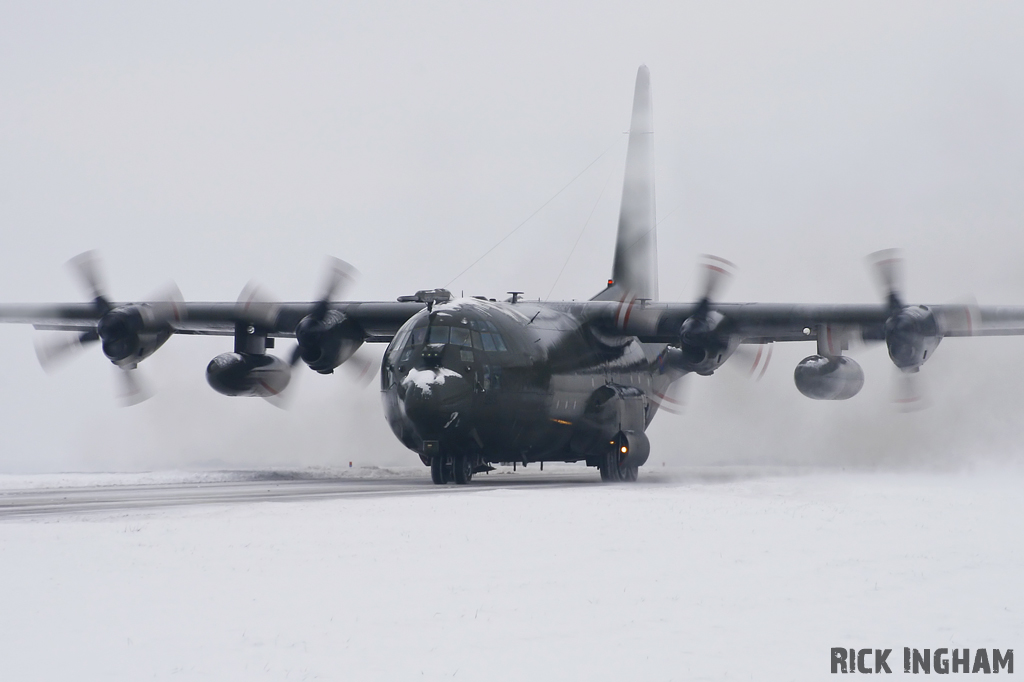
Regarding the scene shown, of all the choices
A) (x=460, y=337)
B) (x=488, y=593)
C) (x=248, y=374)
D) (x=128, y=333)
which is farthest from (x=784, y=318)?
(x=488, y=593)

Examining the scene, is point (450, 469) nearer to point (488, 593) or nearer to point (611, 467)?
point (611, 467)

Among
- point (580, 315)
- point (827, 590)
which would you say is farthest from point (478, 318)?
point (827, 590)

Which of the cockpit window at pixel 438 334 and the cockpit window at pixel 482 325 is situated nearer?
the cockpit window at pixel 438 334

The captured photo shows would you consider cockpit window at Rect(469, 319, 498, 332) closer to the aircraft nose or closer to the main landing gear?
the aircraft nose

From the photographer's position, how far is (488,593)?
34.3 ft

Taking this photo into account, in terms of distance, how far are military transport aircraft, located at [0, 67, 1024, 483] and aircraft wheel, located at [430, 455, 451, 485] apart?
1.6 inches

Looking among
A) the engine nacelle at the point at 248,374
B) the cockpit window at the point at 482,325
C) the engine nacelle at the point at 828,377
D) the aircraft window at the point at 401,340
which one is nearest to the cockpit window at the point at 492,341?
the cockpit window at the point at 482,325

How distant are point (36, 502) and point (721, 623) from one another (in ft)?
50.8

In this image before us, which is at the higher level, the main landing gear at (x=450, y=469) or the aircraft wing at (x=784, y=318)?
the aircraft wing at (x=784, y=318)

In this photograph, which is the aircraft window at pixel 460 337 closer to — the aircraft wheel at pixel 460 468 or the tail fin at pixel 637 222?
the aircraft wheel at pixel 460 468

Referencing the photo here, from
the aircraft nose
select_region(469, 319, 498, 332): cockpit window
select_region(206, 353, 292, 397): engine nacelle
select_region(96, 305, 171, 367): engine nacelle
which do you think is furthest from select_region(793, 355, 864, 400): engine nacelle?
select_region(96, 305, 171, 367): engine nacelle

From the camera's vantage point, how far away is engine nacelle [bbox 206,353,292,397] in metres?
28.9

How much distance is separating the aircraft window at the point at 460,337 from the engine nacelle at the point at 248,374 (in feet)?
27.6

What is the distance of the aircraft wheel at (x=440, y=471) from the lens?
80.3 ft
